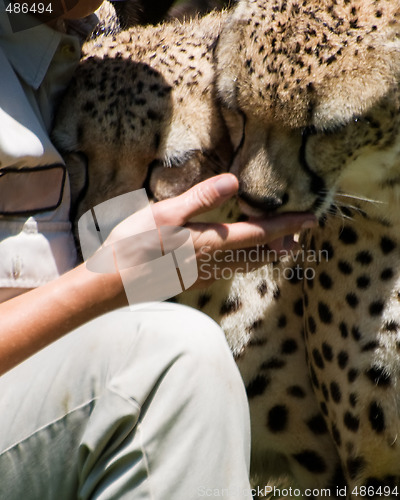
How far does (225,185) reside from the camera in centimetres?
130

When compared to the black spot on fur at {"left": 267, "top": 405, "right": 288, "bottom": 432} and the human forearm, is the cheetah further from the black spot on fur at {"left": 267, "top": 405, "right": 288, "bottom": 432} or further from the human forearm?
the human forearm

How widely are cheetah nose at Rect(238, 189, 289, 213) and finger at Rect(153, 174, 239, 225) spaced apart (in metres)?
0.11

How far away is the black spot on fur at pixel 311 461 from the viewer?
184 centimetres

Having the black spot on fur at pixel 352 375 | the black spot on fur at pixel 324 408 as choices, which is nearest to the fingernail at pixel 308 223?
the black spot on fur at pixel 352 375

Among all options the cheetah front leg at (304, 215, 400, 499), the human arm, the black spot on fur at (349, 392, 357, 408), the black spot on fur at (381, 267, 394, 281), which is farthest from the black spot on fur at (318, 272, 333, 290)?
the human arm

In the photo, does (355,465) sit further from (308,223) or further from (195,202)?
(195,202)

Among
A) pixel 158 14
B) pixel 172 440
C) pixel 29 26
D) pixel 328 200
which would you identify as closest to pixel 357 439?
pixel 328 200

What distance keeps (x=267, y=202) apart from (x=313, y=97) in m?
0.19

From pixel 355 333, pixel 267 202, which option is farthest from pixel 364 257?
pixel 267 202

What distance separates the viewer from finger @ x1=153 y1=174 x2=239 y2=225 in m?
1.28

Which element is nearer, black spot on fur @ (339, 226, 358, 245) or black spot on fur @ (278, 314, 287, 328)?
black spot on fur @ (339, 226, 358, 245)

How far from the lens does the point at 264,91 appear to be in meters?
1.41

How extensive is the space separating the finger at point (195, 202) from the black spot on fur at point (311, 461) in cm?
77

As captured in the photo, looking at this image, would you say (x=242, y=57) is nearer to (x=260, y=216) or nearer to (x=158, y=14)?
(x=260, y=216)
